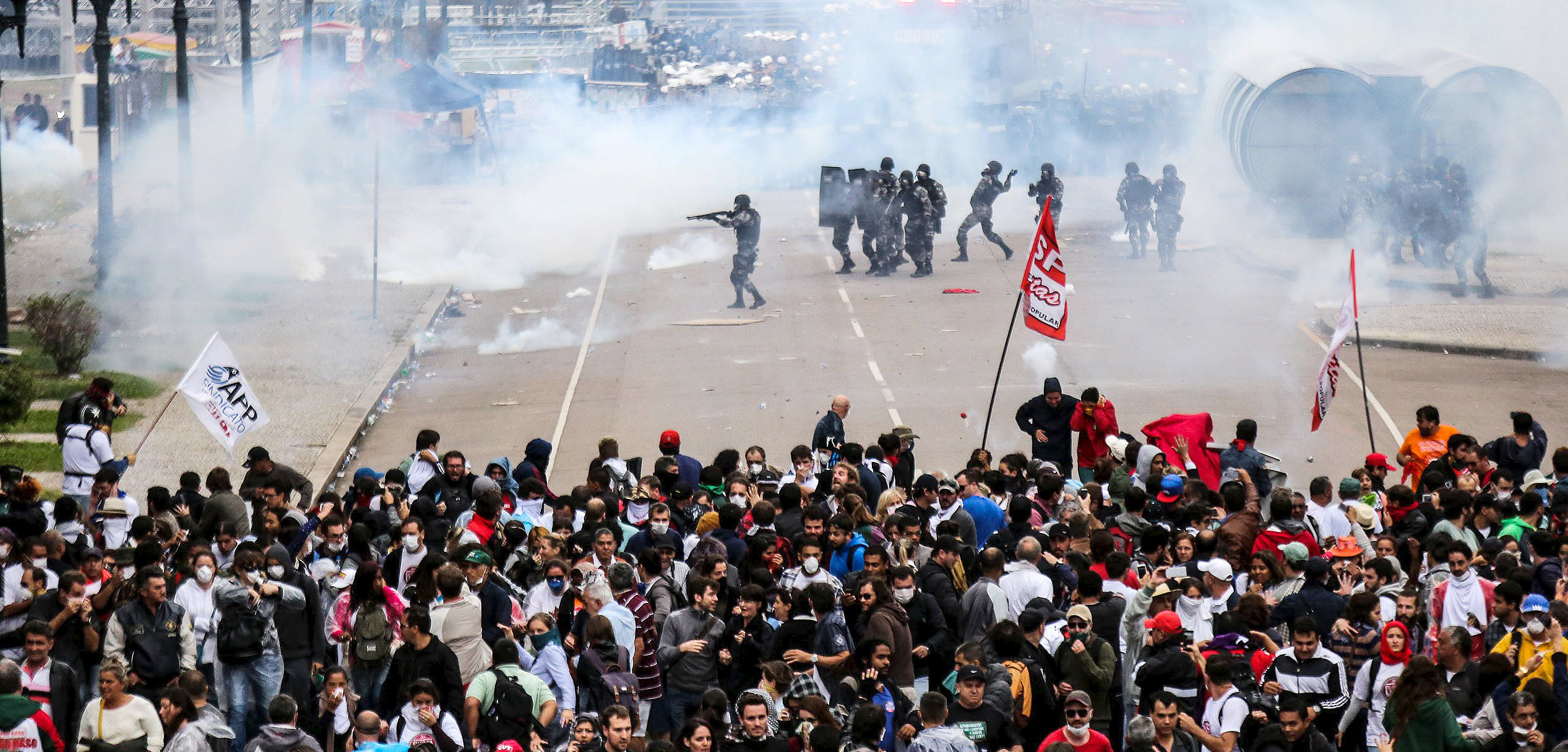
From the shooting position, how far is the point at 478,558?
925 cm

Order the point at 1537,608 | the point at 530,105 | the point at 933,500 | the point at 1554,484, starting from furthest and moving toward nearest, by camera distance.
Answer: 1. the point at 530,105
2. the point at 1554,484
3. the point at 933,500
4. the point at 1537,608

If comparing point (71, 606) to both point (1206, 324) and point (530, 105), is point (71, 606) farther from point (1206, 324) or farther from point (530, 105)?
point (530, 105)

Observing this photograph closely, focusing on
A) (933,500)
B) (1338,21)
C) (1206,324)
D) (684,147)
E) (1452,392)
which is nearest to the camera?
(933,500)

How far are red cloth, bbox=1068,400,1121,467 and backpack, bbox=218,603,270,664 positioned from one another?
6.86m

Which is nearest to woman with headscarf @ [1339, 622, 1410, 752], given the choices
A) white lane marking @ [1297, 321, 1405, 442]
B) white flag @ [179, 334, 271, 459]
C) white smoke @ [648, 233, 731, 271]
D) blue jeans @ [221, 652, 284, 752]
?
blue jeans @ [221, 652, 284, 752]

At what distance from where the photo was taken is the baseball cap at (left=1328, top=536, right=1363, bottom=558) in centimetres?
976

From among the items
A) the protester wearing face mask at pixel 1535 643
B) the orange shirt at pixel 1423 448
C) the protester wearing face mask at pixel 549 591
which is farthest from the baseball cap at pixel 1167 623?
the orange shirt at pixel 1423 448

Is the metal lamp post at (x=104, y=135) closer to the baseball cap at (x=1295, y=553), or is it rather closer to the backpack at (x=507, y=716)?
the backpack at (x=507, y=716)

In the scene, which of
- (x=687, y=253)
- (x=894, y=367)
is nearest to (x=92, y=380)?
(x=894, y=367)

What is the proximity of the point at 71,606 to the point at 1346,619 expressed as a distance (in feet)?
19.4

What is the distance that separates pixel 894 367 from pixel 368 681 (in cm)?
1237

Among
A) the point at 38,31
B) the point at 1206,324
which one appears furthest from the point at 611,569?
the point at 38,31

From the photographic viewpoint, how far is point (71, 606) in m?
9.15

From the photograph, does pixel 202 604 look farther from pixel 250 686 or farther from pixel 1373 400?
pixel 1373 400
